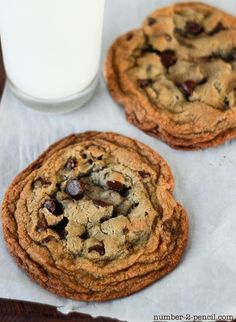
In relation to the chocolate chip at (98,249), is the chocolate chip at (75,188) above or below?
above

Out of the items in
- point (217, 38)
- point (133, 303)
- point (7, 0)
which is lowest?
point (133, 303)

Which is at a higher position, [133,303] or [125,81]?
[125,81]

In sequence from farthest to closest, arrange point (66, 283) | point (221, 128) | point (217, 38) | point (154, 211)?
point (217, 38) < point (221, 128) < point (154, 211) < point (66, 283)

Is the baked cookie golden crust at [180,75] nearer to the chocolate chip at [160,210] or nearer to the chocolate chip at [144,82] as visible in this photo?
the chocolate chip at [144,82]

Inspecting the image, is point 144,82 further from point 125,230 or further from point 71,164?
point 125,230

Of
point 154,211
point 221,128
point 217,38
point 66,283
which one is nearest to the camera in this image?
point 66,283

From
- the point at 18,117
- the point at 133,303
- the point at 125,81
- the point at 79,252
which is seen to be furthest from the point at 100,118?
the point at 133,303

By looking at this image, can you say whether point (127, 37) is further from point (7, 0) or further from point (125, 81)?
point (7, 0)

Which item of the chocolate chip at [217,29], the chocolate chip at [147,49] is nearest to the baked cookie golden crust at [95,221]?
the chocolate chip at [147,49]
